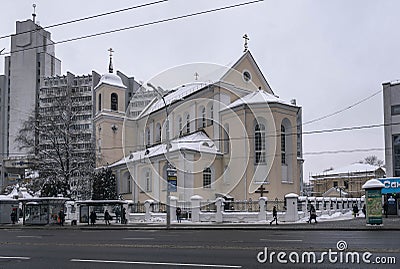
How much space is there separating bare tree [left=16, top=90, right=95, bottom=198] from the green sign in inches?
1113

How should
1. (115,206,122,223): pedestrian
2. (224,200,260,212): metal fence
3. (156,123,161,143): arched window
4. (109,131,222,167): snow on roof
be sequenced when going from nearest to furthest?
(224,200,260,212): metal fence, (115,206,122,223): pedestrian, (109,131,222,167): snow on roof, (156,123,161,143): arched window

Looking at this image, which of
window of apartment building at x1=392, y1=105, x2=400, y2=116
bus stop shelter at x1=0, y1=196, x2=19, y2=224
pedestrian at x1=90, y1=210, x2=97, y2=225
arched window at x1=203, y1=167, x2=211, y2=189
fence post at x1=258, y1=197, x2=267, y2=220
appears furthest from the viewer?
window of apartment building at x1=392, y1=105, x2=400, y2=116

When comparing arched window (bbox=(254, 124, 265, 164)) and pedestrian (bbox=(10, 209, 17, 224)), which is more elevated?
arched window (bbox=(254, 124, 265, 164))

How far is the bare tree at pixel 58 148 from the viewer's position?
156 feet

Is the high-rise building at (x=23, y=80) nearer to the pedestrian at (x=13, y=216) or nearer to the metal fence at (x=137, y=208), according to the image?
the pedestrian at (x=13, y=216)

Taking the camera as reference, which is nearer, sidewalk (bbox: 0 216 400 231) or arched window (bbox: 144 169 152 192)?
sidewalk (bbox: 0 216 400 231)

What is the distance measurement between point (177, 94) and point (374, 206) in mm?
38190

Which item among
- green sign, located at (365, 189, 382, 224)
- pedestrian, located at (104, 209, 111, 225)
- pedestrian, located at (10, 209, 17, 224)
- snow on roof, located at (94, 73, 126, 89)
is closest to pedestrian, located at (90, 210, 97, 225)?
pedestrian, located at (104, 209, 111, 225)

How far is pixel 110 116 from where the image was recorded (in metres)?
65.2

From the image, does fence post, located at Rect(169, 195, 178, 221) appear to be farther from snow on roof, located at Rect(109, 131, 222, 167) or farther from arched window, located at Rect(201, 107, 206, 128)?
arched window, located at Rect(201, 107, 206, 128)

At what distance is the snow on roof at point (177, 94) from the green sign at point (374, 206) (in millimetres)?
27318

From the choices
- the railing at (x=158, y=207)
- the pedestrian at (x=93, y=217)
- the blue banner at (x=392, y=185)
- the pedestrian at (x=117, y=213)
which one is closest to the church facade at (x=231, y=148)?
the railing at (x=158, y=207)

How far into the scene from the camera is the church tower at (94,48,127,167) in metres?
64.9

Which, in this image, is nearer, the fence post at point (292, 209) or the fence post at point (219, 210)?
the fence post at point (292, 209)
